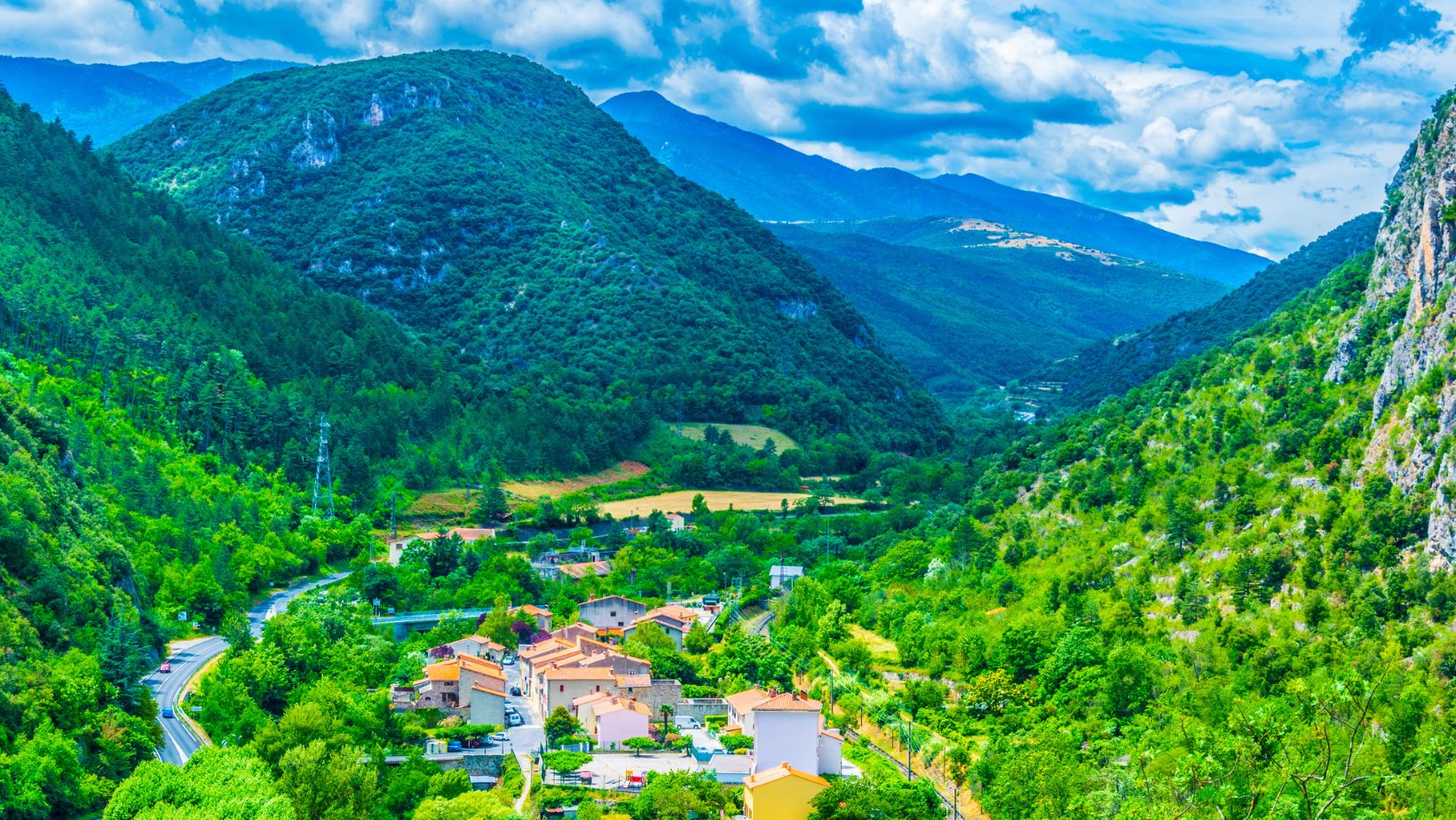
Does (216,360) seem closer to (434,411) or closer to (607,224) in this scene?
(434,411)

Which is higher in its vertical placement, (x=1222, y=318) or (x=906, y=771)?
(x=1222, y=318)

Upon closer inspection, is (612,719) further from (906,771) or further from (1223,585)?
(1223,585)

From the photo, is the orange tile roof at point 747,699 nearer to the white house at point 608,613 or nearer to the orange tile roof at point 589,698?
the orange tile roof at point 589,698

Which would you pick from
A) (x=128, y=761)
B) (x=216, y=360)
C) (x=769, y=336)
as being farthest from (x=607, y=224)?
(x=128, y=761)

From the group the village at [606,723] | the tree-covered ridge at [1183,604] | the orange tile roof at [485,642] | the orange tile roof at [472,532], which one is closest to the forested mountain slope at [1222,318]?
the tree-covered ridge at [1183,604]

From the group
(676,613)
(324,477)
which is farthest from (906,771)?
(324,477)

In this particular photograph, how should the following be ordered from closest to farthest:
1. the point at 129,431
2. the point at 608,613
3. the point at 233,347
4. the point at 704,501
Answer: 1. the point at 608,613
2. the point at 129,431
3. the point at 233,347
4. the point at 704,501

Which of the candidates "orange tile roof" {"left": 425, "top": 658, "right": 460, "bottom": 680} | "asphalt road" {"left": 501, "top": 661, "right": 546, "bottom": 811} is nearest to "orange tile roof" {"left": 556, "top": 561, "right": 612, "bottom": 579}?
"asphalt road" {"left": 501, "top": 661, "right": 546, "bottom": 811}
